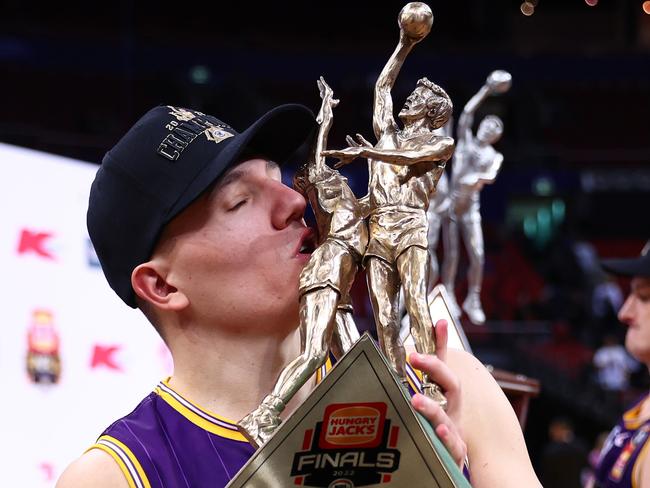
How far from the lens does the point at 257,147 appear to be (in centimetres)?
142

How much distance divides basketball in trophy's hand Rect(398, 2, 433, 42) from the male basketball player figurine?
0.16 meters

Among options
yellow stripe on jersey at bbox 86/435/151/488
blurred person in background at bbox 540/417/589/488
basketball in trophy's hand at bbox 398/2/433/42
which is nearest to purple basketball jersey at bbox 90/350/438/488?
yellow stripe on jersey at bbox 86/435/151/488

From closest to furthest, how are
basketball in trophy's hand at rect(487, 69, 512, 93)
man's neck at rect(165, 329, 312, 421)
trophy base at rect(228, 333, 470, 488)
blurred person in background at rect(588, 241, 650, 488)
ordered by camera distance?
trophy base at rect(228, 333, 470, 488) → man's neck at rect(165, 329, 312, 421) → basketball in trophy's hand at rect(487, 69, 512, 93) → blurred person in background at rect(588, 241, 650, 488)

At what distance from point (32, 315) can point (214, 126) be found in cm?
277

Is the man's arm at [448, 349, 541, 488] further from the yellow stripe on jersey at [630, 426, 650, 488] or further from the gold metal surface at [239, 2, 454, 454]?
the yellow stripe on jersey at [630, 426, 650, 488]

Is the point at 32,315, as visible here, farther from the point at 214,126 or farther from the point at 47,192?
the point at 214,126

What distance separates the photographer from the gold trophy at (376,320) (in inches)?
42.6

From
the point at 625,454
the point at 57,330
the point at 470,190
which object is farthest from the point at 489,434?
the point at 57,330

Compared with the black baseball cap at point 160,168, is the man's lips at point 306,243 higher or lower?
lower

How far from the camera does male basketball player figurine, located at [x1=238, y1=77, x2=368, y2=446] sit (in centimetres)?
116

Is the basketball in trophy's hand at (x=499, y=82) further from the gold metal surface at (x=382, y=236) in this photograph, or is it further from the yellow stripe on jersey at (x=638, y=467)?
the gold metal surface at (x=382, y=236)

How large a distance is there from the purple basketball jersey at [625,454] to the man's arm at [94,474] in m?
2.07

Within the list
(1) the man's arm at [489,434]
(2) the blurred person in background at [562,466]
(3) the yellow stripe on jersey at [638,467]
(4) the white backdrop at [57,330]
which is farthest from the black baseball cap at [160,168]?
(2) the blurred person in background at [562,466]

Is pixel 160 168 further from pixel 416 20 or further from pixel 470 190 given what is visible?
pixel 470 190
